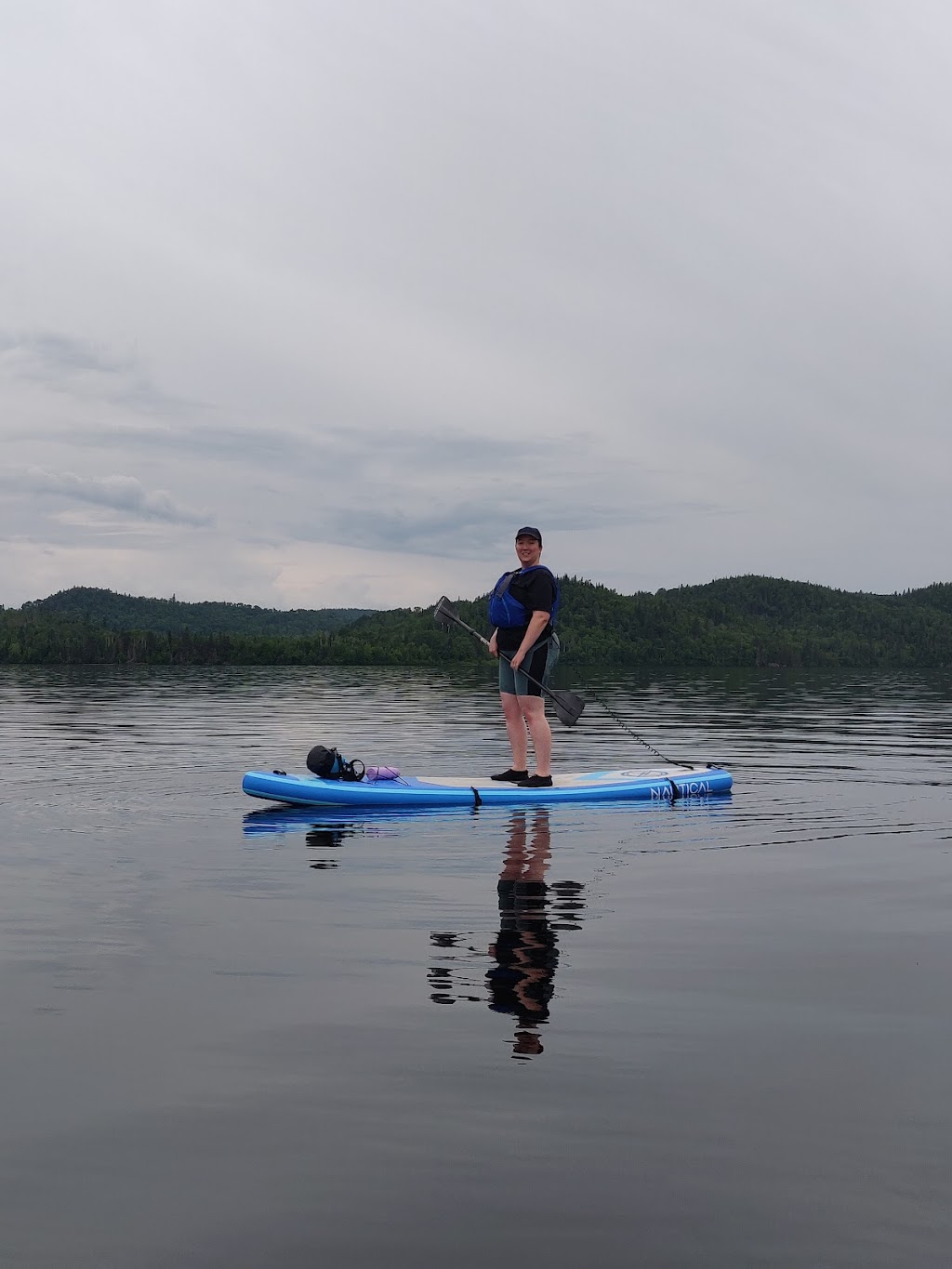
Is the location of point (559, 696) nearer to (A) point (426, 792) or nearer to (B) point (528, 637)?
(B) point (528, 637)

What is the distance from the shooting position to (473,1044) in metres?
5.16

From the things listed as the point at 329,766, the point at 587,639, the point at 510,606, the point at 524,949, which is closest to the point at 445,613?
the point at 510,606

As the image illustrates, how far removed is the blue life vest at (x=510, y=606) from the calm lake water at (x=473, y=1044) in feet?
9.07

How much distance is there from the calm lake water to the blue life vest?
277 centimetres

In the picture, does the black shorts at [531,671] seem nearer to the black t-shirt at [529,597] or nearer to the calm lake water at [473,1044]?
the black t-shirt at [529,597]

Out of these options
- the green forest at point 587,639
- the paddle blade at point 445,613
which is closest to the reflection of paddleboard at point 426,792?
the paddle blade at point 445,613

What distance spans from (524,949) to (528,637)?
675cm

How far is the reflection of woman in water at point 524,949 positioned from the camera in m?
5.61

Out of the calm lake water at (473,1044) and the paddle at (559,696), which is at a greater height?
the paddle at (559,696)

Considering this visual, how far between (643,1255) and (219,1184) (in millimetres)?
1397

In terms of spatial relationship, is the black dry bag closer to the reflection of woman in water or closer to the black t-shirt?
the black t-shirt

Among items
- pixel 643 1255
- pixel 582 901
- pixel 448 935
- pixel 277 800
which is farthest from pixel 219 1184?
pixel 277 800

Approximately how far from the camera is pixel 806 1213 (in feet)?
12.0

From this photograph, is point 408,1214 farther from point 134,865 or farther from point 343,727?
point 343,727
